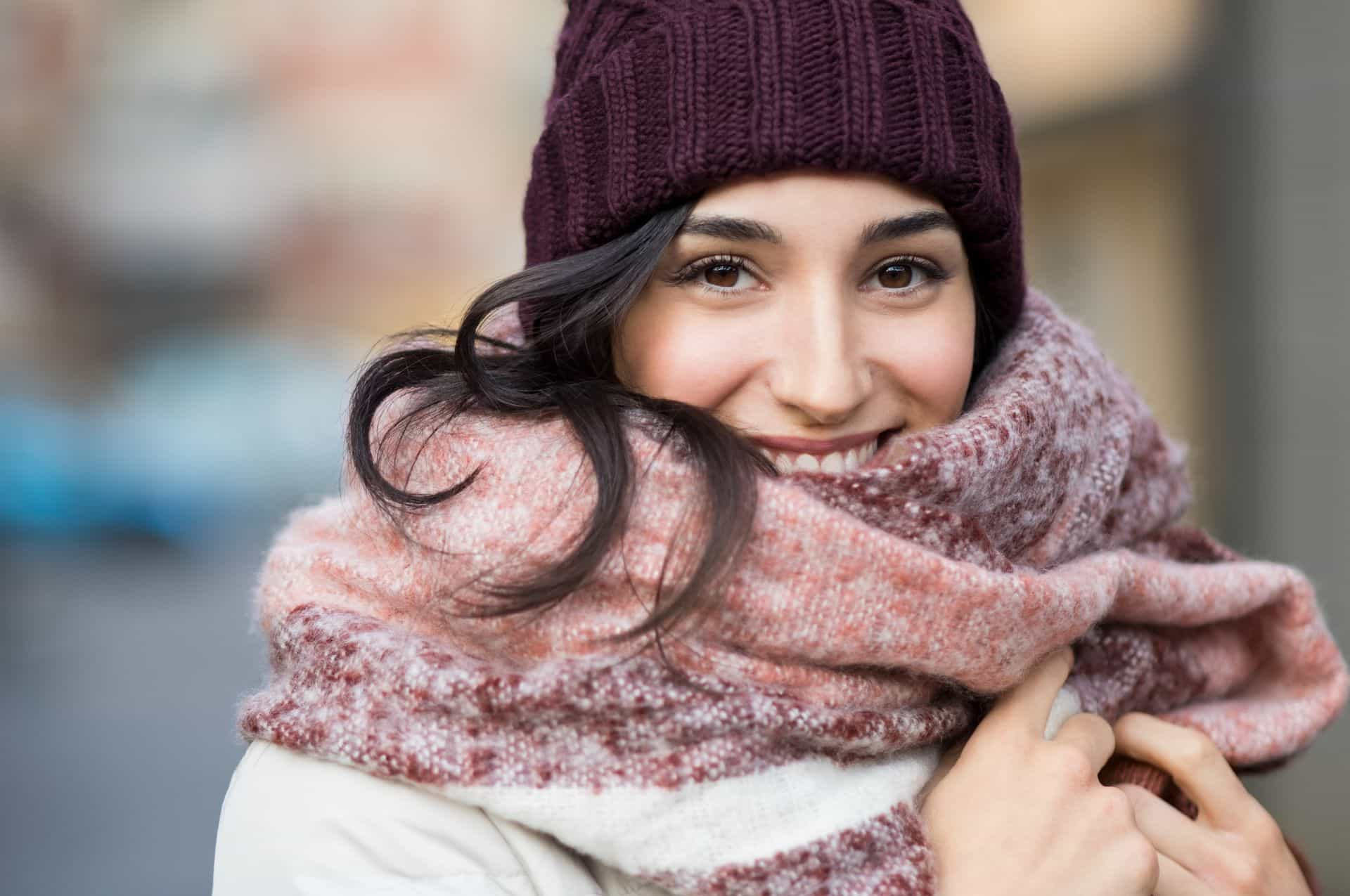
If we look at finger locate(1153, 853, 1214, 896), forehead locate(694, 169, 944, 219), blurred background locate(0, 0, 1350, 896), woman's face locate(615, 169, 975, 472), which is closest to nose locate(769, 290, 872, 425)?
woman's face locate(615, 169, 975, 472)

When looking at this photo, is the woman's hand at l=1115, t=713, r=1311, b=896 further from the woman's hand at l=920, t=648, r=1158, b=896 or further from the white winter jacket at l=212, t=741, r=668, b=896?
the white winter jacket at l=212, t=741, r=668, b=896

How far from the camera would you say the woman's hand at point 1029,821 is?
133 centimetres

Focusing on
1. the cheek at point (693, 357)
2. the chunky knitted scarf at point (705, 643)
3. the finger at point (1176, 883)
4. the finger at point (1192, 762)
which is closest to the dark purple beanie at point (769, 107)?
the cheek at point (693, 357)

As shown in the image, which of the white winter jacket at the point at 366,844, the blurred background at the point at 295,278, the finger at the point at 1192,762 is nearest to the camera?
the white winter jacket at the point at 366,844

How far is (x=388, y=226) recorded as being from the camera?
10.2 m

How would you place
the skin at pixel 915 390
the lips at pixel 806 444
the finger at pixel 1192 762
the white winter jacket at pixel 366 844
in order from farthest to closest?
the finger at pixel 1192 762, the lips at pixel 806 444, the skin at pixel 915 390, the white winter jacket at pixel 366 844

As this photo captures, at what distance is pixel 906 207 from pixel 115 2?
9.49 metres

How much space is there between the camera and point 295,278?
1085cm

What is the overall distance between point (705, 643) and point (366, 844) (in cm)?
39

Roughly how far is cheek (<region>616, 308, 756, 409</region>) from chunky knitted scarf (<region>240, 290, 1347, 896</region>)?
4.4 inches

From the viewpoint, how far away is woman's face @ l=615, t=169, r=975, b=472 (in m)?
1.46

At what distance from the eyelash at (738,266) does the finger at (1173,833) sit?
2.21 feet

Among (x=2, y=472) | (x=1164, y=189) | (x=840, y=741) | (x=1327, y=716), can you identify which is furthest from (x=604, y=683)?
(x=2, y=472)

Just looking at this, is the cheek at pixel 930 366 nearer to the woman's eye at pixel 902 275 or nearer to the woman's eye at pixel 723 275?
the woman's eye at pixel 902 275
